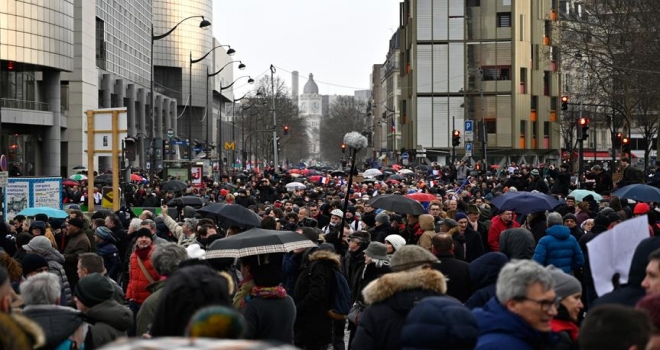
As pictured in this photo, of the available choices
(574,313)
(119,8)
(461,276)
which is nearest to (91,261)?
(461,276)

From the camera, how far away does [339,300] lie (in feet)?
33.8

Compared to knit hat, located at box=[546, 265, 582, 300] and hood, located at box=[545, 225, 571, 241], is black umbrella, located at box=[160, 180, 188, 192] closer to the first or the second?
hood, located at box=[545, 225, 571, 241]

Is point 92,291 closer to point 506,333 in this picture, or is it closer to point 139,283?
point 139,283

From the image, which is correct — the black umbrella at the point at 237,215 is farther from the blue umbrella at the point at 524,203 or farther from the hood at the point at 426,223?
the blue umbrella at the point at 524,203

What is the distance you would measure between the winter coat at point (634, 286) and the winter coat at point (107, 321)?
3082mm

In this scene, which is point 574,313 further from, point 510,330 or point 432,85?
point 432,85

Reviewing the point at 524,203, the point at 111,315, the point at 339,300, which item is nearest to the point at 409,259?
the point at 111,315

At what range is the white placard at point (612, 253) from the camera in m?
6.85

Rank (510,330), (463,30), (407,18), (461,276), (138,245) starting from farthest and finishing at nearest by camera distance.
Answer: (407,18), (463,30), (138,245), (461,276), (510,330)

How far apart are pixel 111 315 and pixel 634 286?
11.0 ft

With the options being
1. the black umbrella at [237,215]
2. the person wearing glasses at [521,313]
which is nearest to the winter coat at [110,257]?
the black umbrella at [237,215]

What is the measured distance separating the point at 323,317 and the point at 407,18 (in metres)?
68.8

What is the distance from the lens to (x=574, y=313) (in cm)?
657

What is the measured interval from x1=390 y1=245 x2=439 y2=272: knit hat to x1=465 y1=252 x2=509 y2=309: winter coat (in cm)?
57
